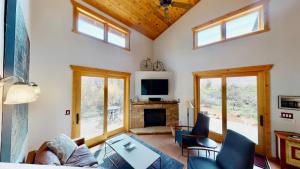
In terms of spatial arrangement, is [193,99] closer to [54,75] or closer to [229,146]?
[229,146]

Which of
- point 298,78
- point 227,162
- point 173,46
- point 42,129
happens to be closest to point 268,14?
point 298,78

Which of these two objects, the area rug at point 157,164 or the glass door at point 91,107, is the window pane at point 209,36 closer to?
the glass door at point 91,107

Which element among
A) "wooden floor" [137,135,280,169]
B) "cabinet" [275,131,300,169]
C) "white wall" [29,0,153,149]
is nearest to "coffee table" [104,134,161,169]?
"wooden floor" [137,135,280,169]

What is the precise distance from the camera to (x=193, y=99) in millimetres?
4684

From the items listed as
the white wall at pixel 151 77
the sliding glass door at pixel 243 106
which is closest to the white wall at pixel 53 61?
the white wall at pixel 151 77

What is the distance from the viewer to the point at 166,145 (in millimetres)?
3957

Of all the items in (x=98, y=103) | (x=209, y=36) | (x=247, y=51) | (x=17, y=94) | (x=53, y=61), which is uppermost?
(x=209, y=36)

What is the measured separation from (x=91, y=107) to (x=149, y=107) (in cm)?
212

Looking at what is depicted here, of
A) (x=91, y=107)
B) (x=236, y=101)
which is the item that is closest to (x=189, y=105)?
(x=236, y=101)

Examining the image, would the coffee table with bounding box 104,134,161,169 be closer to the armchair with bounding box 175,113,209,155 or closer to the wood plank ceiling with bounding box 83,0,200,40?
the armchair with bounding box 175,113,209,155

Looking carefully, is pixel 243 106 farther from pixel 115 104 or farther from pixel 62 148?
pixel 62 148

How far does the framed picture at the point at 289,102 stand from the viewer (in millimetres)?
2791

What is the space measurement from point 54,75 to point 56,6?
164 centimetres

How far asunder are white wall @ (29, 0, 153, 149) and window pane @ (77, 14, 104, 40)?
0.81 feet
